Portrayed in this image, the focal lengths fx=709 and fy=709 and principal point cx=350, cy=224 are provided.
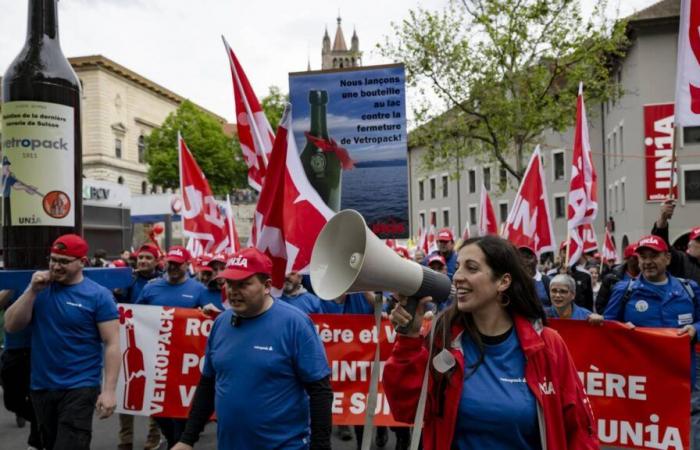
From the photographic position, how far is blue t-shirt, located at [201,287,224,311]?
6.82 meters

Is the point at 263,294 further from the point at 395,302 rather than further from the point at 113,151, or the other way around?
the point at 113,151

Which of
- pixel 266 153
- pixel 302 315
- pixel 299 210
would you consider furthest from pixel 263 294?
pixel 266 153

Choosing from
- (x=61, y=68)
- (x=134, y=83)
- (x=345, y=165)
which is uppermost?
(x=134, y=83)

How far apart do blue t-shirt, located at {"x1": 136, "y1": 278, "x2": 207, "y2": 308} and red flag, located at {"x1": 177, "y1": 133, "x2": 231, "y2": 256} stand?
2.84 metres

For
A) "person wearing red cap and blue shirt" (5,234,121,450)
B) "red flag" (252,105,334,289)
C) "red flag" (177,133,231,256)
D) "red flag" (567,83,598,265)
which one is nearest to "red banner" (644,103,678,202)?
"red flag" (567,83,598,265)

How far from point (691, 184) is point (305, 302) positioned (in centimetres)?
2825

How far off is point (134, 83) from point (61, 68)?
2346 inches

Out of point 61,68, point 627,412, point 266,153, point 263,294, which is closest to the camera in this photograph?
point 263,294

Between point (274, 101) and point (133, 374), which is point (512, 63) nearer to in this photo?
point (133, 374)

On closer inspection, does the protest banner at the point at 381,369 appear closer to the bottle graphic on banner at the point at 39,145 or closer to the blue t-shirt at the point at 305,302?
the blue t-shirt at the point at 305,302

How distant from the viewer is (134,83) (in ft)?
198

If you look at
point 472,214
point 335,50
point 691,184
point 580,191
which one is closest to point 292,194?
point 580,191

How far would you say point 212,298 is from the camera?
22.8ft

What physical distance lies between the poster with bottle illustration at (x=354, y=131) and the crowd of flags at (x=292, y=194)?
0.35 metres
